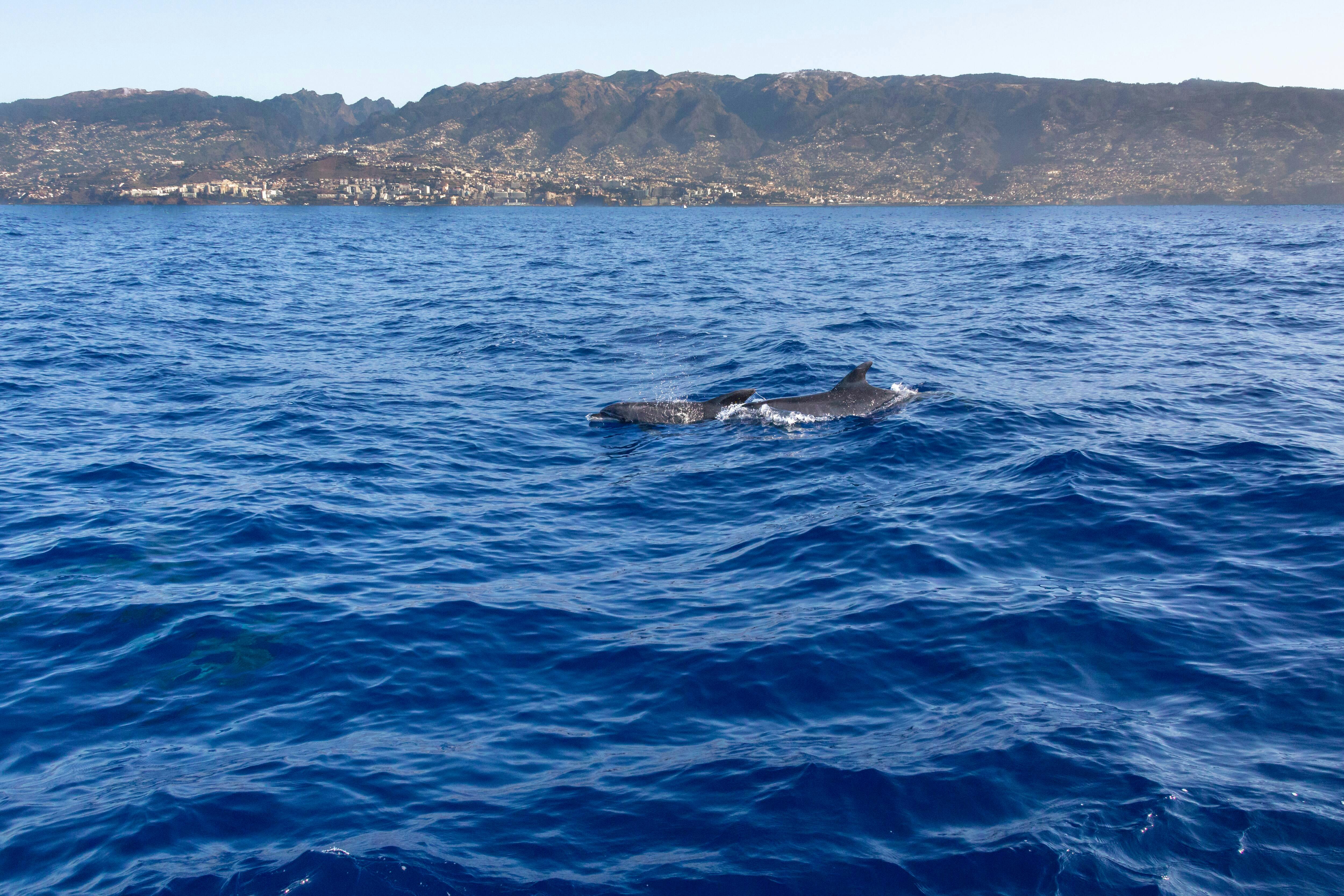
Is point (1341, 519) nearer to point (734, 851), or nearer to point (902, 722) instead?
point (902, 722)

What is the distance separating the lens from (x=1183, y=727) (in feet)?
26.2

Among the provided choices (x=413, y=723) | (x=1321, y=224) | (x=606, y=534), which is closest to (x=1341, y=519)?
(x=606, y=534)

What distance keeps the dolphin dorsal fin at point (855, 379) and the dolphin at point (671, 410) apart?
2.27 m

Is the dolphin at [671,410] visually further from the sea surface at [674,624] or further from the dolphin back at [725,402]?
the sea surface at [674,624]

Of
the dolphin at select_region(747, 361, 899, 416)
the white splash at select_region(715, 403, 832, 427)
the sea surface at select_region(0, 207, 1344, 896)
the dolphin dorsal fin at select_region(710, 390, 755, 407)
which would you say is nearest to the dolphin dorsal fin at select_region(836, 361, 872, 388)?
the dolphin at select_region(747, 361, 899, 416)

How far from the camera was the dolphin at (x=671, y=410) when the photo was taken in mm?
20188

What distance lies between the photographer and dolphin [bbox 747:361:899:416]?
19.8 metres

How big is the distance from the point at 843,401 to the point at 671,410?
4267 mm

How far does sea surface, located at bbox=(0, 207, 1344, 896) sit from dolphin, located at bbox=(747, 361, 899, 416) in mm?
734

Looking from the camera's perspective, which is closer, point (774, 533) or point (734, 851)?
point (734, 851)

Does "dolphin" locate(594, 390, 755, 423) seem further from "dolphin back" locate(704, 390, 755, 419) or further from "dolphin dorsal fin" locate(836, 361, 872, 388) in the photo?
"dolphin dorsal fin" locate(836, 361, 872, 388)

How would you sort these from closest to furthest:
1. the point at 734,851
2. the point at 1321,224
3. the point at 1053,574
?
the point at 734,851, the point at 1053,574, the point at 1321,224

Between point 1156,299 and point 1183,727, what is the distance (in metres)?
34.4

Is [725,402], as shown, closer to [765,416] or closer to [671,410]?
[765,416]
